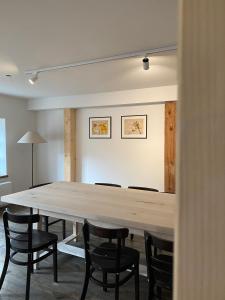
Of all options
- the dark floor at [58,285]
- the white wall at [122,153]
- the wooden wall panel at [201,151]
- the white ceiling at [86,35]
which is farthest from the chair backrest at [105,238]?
the white wall at [122,153]

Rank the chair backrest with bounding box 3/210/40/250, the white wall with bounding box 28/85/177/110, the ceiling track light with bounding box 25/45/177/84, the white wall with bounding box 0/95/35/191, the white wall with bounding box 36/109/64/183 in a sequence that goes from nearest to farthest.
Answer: the chair backrest with bounding box 3/210/40/250 < the ceiling track light with bounding box 25/45/177/84 < the white wall with bounding box 28/85/177/110 < the white wall with bounding box 0/95/35/191 < the white wall with bounding box 36/109/64/183

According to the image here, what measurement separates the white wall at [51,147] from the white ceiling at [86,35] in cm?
A: 201

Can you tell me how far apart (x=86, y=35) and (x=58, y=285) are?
93.7 inches

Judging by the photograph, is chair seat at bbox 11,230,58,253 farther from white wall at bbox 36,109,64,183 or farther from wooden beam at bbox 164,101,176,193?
white wall at bbox 36,109,64,183

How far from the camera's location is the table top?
6.06 feet

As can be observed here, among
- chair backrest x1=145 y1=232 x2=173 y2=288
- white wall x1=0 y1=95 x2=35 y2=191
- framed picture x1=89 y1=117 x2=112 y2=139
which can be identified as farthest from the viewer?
white wall x1=0 y1=95 x2=35 y2=191

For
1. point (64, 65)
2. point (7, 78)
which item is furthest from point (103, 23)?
point (7, 78)

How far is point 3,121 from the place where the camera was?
4953 mm

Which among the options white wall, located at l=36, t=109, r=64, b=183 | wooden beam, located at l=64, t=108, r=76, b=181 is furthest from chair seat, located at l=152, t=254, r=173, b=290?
white wall, located at l=36, t=109, r=64, b=183

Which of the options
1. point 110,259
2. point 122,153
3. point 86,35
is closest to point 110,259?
point 110,259

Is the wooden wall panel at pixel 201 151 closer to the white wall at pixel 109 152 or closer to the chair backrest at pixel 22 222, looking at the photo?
the chair backrest at pixel 22 222

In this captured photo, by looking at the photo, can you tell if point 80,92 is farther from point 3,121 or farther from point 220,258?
point 220,258

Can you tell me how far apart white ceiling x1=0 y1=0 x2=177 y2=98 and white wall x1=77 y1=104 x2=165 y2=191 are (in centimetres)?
115

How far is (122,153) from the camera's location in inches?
184
